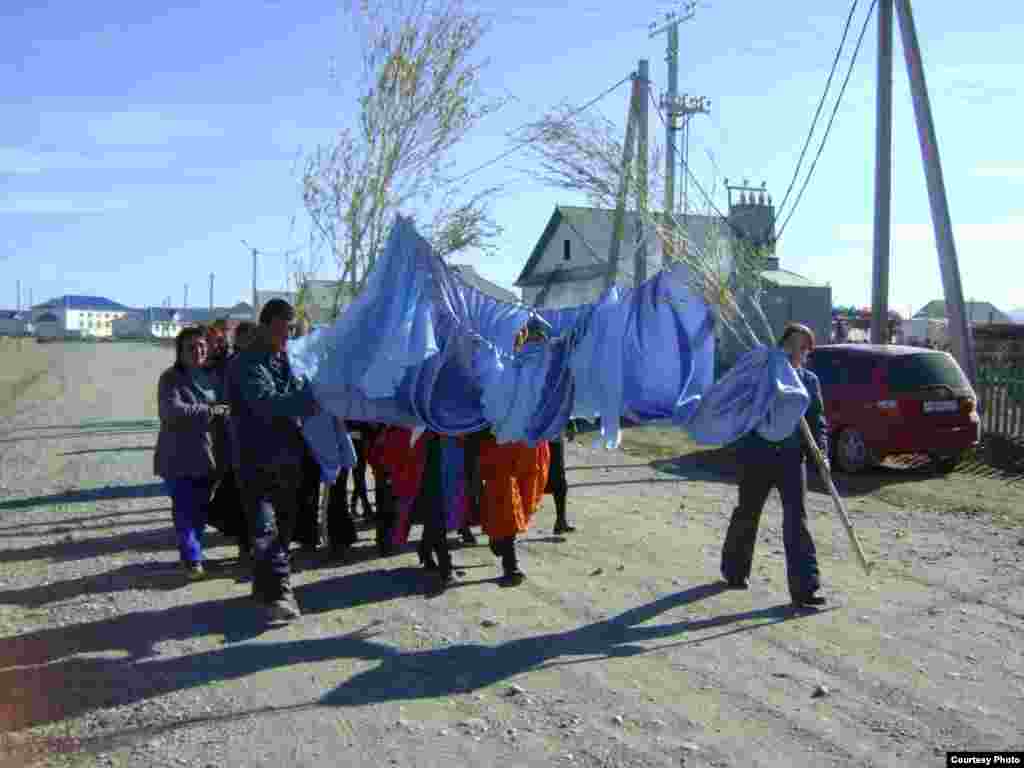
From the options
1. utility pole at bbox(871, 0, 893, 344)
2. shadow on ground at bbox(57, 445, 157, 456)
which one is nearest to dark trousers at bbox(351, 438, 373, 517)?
shadow on ground at bbox(57, 445, 157, 456)

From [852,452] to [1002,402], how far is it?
281 centimetres

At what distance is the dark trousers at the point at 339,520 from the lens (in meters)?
8.54

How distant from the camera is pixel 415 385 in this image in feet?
22.2

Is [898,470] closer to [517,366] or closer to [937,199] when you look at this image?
[937,199]

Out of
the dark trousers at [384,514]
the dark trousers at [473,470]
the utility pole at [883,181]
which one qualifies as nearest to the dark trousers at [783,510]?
the dark trousers at [473,470]

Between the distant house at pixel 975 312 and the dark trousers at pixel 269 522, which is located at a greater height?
the distant house at pixel 975 312

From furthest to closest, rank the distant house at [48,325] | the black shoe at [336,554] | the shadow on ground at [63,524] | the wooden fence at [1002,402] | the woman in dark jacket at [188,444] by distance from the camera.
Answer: the distant house at [48,325], the wooden fence at [1002,402], the shadow on ground at [63,524], the black shoe at [336,554], the woman in dark jacket at [188,444]

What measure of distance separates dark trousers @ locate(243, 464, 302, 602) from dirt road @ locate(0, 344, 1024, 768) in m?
0.31

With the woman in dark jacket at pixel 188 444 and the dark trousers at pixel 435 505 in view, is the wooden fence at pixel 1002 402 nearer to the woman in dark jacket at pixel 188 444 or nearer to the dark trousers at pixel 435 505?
the dark trousers at pixel 435 505

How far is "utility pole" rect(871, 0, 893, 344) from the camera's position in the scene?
48.6ft

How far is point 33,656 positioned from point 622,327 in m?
4.18

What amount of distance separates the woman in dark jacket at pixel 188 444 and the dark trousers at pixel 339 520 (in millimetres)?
1069

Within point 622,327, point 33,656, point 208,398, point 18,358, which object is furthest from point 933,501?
point 18,358

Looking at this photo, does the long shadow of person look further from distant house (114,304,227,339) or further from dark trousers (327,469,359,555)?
distant house (114,304,227,339)
